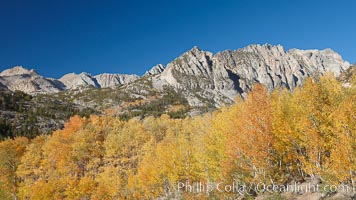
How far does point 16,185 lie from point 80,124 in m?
33.8

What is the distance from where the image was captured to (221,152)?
135 feet

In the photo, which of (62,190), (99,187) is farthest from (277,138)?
(62,190)

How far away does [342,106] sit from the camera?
25375mm

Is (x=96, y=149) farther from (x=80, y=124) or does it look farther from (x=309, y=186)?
(x=309, y=186)

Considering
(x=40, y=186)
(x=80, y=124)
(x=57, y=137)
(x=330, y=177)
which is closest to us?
(x=330, y=177)

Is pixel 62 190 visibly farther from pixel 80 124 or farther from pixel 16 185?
pixel 80 124

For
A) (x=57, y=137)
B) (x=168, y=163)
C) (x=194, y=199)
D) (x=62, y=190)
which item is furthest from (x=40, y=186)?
(x=194, y=199)

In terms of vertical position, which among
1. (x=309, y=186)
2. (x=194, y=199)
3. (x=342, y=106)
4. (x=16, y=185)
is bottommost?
(x=16, y=185)

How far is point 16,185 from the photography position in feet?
282

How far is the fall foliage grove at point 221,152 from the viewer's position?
2916 centimetres

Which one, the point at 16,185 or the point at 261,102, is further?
the point at 16,185

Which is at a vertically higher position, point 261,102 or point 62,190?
point 261,102

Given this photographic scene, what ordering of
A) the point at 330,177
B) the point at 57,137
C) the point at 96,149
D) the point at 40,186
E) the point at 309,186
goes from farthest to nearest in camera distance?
the point at 57,137 < the point at 96,149 < the point at 40,186 < the point at 309,186 < the point at 330,177

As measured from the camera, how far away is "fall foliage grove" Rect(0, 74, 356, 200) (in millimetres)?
29156
